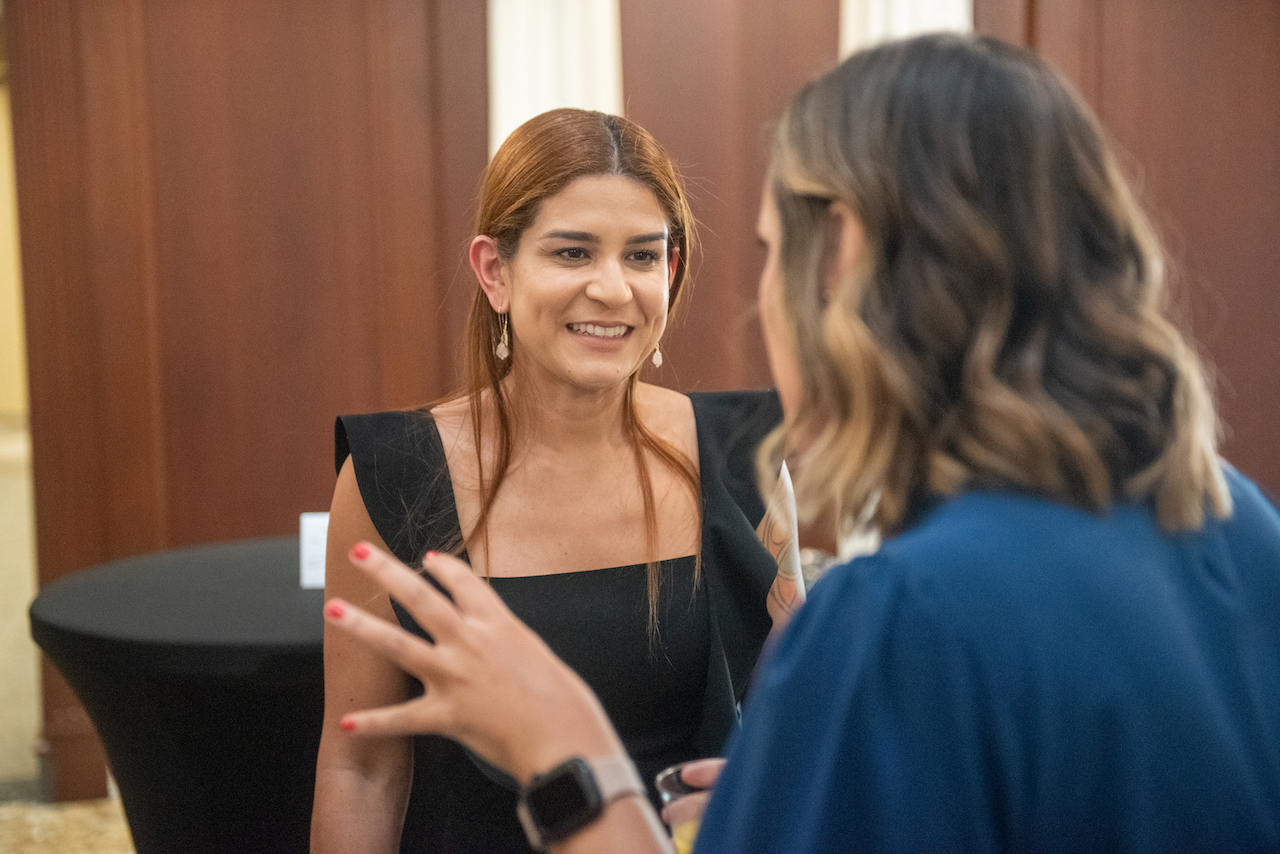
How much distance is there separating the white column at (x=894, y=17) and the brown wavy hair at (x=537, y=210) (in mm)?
2077

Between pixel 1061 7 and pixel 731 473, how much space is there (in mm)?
2547

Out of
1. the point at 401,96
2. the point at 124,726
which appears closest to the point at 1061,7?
the point at 401,96

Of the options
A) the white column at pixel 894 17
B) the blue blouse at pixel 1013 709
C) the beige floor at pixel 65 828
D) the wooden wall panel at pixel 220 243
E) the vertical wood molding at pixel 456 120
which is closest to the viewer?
the blue blouse at pixel 1013 709

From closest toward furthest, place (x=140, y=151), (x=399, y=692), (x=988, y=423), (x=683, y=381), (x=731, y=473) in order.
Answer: (x=988, y=423)
(x=399, y=692)
(x=731, y=473)
(x=140, y=151)
(x=683, y=381)

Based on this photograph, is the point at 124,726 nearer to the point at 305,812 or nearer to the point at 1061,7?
the point at 305,812

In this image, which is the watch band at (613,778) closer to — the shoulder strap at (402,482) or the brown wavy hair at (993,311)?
the brown wavy hair at (993,311)

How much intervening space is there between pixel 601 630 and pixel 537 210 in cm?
58

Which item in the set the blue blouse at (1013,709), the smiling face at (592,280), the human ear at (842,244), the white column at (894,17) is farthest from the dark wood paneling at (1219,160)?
the blue blouse at (1013,709)

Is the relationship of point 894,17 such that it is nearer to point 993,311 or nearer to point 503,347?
point 503,347

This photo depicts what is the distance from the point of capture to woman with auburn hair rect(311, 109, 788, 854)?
1.47m

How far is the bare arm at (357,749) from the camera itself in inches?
56.3

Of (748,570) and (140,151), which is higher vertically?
(140,151)

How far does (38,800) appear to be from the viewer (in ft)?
10.4

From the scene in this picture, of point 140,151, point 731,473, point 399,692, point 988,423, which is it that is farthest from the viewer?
point 140,151
